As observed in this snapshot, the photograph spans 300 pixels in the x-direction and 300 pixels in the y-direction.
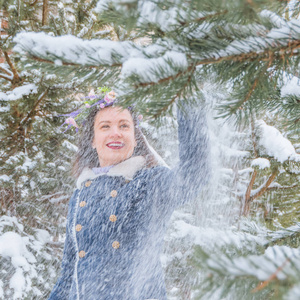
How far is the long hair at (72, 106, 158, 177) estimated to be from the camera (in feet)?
6.94

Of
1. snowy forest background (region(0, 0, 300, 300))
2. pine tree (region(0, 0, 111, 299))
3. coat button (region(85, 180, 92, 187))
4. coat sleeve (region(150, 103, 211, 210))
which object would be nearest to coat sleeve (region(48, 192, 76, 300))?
coat button (region(85, 180, 92, 187))

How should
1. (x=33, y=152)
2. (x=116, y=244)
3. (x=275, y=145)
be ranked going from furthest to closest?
(x=33, y=152) < (x=275, y=145) < (x=116, y=244)

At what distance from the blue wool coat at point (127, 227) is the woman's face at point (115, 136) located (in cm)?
11

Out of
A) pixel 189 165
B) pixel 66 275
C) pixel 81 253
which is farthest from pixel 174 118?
pixel 66 275

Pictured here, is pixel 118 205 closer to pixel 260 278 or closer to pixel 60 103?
pixel 260 278

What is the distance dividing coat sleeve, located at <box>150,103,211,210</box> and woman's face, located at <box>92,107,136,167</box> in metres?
0.34

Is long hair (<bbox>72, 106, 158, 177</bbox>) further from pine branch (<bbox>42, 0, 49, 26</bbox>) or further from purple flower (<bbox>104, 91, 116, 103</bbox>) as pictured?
pine branch (<bbox>42, 0, 49, 26</bbox>)

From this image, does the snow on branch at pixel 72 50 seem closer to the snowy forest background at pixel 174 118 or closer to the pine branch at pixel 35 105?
the snowy forest background at pixel 174 118

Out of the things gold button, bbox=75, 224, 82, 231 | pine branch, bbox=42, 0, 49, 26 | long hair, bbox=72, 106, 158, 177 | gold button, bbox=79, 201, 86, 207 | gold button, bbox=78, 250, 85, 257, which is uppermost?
pine branch, bbox=42, 0, 49, 26

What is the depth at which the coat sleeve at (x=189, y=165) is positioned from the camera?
145cm

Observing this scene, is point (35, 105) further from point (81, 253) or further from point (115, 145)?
point (81, 253)

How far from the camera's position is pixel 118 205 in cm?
176

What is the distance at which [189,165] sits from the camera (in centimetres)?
155

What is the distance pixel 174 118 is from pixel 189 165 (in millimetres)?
601
